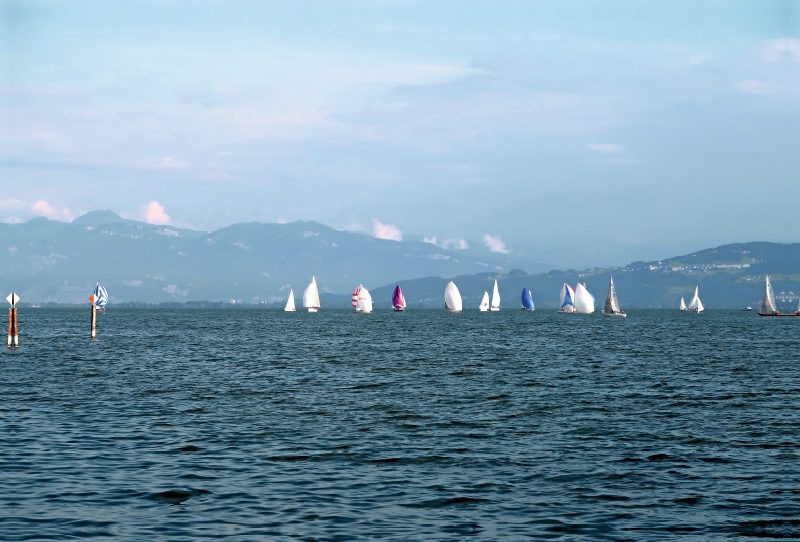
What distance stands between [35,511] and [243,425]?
51.0 ft

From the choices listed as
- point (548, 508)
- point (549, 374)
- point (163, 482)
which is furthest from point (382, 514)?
point (549, 374)

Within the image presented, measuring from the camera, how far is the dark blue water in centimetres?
2230

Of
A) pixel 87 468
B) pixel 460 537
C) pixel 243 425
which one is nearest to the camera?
pixel 460 537

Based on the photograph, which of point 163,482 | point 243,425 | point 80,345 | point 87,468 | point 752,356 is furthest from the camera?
point 80,345

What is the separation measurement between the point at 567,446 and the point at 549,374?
32.9m

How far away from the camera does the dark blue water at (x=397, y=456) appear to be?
Result: 73.2 feet

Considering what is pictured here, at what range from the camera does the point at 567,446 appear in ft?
110

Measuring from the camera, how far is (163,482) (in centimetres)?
2631

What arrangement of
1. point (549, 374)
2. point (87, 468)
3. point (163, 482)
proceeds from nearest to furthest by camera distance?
point (163, 482)
point (87, 468)
point (549, 374)

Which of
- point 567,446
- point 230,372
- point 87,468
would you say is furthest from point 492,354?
point 87,468

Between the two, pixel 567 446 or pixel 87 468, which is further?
pixel 567 446

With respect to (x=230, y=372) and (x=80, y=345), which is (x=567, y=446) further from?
(x=80, y=345)

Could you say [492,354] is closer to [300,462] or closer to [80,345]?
[80,345]

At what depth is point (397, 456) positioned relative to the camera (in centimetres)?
3120
